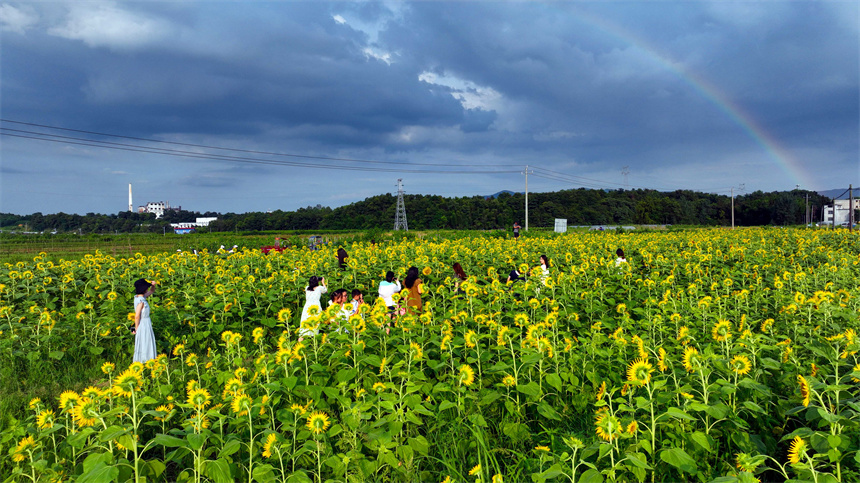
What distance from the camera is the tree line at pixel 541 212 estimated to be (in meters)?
78.9

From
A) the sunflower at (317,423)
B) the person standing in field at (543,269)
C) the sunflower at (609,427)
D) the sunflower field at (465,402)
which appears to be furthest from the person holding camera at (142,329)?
the sunflower at (609,427)

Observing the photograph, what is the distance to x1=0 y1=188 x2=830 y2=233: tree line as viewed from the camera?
78.9 metres

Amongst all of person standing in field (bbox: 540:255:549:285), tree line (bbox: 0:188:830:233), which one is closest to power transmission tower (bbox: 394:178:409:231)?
tree line (bbox: 0:188:830:233)

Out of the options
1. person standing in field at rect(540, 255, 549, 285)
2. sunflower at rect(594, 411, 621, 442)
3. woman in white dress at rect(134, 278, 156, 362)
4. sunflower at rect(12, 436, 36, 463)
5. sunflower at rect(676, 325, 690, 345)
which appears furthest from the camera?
person standing in field at rect(540, 255, 549, 285)

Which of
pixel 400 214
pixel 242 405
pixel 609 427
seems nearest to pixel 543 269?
pixel 609 427

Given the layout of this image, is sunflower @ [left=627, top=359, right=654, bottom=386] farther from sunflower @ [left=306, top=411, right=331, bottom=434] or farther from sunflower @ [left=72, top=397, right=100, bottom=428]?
sunflower @ [left=72, top=397, right=100, bottom=428]

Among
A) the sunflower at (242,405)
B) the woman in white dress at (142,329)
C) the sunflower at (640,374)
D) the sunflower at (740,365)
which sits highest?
the sunflower at (640,374)

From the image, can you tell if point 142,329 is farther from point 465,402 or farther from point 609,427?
point 609,427

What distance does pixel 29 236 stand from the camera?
29.0m

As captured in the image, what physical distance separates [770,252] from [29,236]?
135 ft

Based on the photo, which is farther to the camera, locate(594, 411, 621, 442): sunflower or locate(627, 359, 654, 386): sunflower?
locate(627, 359, 654, 386): sunflower

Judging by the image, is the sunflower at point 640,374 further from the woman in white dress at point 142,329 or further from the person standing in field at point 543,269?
the woman in white dress at point 142,329

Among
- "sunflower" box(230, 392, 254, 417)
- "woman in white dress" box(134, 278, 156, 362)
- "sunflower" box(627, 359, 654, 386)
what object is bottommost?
"woman in white dress" box(134, 278, 156, 362)

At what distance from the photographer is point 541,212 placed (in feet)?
280
